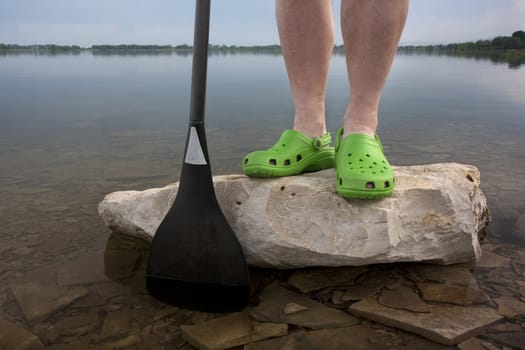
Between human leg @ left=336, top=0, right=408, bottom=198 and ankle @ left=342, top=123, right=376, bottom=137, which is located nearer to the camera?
human leg @ left=336, top=0, right=408, bottom=198

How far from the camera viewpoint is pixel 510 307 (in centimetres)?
146

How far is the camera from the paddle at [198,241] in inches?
61.1

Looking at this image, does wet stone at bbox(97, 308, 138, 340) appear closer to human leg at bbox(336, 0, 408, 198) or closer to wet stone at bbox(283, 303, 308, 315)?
wet stone at bbox(283, 303, 308, 315)

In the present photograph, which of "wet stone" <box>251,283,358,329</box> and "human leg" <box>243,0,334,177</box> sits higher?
"human leg" <box>243,0,334,177</box>

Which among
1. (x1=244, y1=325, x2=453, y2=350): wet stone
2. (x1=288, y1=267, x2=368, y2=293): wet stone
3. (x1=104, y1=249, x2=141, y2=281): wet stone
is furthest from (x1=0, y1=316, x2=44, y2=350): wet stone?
(x1=288, y1=267, x2=368, y2=293): wet stone

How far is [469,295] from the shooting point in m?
1.54

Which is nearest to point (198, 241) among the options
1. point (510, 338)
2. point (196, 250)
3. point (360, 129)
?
point (196, 250)

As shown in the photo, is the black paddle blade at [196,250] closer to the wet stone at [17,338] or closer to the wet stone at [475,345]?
the wet stone at [17,338]

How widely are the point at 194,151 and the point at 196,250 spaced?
1.11ft

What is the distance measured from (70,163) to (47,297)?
69.7 inches

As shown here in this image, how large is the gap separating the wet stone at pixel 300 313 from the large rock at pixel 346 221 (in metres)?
0.17

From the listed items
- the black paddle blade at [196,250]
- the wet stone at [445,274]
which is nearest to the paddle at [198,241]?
the black paddle blade at [196,250]

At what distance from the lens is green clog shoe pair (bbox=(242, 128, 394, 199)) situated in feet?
5.27

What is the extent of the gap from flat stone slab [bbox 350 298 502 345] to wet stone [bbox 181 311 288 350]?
27cm
